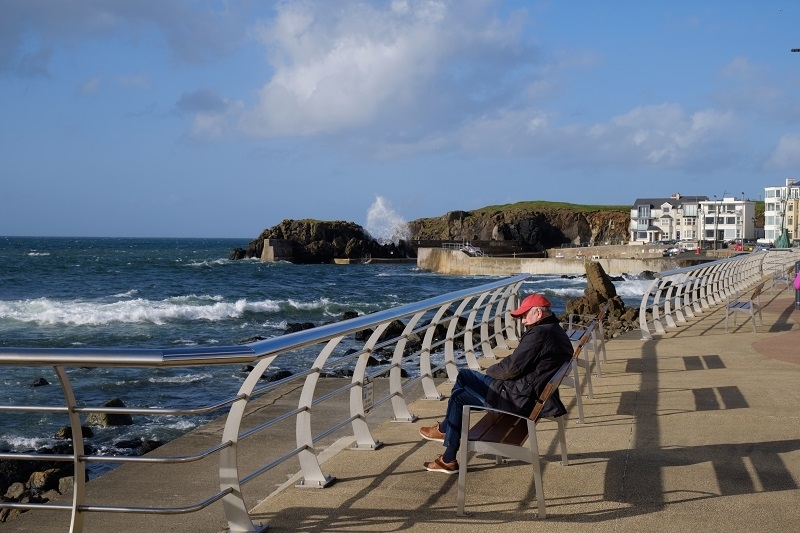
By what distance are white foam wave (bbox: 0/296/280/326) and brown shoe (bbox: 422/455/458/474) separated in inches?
1185

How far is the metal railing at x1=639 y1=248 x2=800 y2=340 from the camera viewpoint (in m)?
14.9

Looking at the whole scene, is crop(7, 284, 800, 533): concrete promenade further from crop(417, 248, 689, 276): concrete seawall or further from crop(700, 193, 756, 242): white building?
crop(700, 193, 756, 242): white building

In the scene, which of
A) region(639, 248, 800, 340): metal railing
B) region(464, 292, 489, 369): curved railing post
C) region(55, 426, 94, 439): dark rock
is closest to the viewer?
region(464, 292, 489, 369): curved railing post

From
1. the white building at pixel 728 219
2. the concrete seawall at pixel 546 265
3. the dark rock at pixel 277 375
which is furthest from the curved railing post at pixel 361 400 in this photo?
the white building at pixel 728 219

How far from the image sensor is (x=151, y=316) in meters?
36.0

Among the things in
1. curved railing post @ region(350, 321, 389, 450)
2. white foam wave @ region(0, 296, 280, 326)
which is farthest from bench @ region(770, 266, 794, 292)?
curved railing post @ region(350, 321, 389, 450)

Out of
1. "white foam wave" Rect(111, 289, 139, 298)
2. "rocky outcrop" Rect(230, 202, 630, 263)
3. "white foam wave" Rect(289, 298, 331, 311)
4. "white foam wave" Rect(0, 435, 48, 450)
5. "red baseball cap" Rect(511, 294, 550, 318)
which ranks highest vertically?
"rocky outcrop" Rect(230, 202, 630, 263)

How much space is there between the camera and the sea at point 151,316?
14.2 meters

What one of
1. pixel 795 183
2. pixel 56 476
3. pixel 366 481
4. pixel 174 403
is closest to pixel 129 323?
pixel 174 403

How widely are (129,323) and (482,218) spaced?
5852 inches

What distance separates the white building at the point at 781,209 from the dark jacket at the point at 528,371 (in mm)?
114359

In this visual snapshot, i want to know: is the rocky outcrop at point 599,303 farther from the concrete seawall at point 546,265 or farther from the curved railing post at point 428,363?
the concrete seawall at point 546,265

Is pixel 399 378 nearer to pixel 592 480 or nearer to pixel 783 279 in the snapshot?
pixel 592 480

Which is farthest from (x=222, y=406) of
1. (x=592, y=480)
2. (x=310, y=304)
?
(x=310, y=304)
